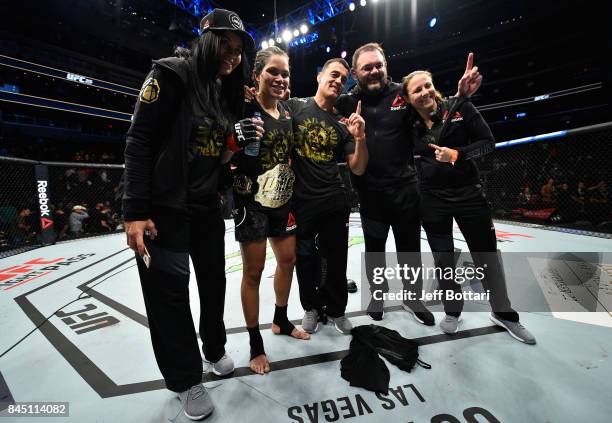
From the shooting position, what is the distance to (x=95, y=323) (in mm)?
1921

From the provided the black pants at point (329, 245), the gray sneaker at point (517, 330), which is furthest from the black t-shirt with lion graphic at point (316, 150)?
the gray sneaker at point (517, 330)

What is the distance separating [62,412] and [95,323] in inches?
34.4

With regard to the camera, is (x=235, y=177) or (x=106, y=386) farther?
(x=235, y=177)

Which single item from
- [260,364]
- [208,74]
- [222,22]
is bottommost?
[260,364]

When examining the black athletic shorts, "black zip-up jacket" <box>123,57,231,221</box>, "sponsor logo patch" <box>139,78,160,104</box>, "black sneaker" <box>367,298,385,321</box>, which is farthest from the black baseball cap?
"black sneaker" <box>367,298,385,321</box>

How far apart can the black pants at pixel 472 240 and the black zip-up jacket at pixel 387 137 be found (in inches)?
10.6

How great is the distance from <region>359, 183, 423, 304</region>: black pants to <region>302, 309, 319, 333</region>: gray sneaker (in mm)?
464

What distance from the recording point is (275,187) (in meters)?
1.50

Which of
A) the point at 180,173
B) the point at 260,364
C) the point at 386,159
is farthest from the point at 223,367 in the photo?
the point at 386,159

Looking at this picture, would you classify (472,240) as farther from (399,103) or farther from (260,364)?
(260,364)

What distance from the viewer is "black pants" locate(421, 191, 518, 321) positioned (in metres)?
1.68

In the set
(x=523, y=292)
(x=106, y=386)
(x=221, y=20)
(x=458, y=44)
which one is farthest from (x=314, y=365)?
(x=458, y=44)

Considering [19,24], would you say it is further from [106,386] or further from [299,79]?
[106,386]

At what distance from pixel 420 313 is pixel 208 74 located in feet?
5.99
